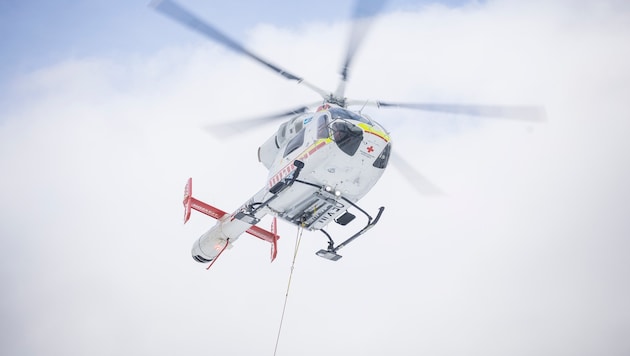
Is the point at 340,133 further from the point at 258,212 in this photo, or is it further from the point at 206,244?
the point at 206,244

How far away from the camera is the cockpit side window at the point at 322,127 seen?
50.5 feet

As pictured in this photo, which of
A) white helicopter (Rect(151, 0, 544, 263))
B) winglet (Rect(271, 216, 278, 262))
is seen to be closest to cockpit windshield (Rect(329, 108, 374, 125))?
white helicopter (Rect(151, 0, 544, 263))

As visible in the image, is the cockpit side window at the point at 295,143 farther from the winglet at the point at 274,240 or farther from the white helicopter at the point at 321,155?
the winglet at the point at 274,240

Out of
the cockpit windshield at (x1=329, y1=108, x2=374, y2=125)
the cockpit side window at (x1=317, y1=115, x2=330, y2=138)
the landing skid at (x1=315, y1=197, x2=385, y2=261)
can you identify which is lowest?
the landing skid at (x1=315, y1=197, x2=385, y2=261)

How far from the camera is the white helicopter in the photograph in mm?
15312

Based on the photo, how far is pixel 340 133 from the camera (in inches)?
599

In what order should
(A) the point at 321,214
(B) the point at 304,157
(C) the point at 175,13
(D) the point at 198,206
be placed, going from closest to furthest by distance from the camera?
(C) the point at 175,13
(B) the point at 304,157
(A) the point at 321,214
(D) the point at 198,206

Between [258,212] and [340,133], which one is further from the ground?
[340,133]

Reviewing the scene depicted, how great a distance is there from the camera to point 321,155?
15430mm

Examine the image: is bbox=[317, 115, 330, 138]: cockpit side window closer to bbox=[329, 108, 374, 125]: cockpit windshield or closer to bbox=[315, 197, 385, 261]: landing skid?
bbox=[329, 108, 374, 125]: cockpit windshield

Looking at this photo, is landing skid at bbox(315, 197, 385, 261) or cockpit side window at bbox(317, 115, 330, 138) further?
landing skid at bbox(315, 197, 385, 261)

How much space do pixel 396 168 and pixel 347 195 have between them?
192 cm

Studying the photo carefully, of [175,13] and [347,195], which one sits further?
[347,195]

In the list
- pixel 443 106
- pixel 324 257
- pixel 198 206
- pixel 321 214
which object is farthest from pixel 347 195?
pixel 198 206
